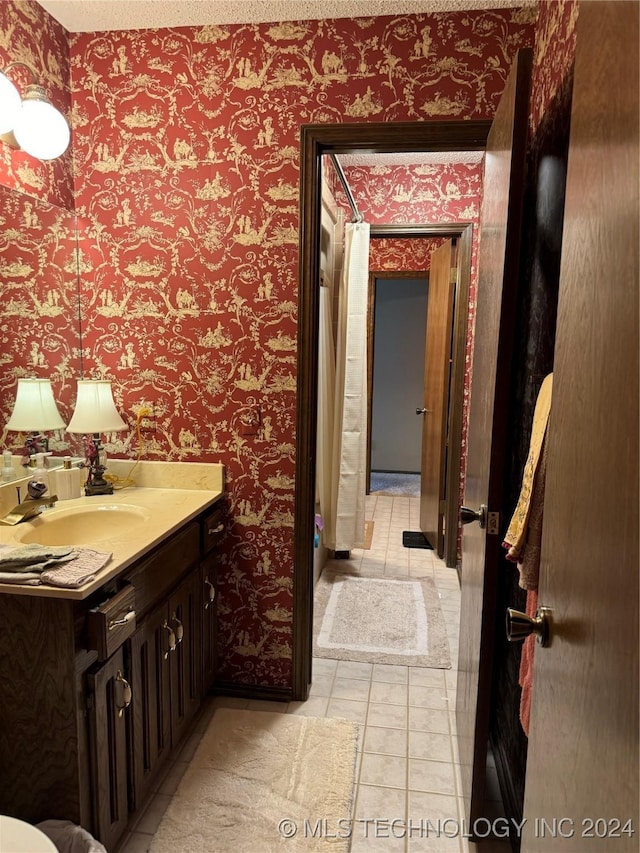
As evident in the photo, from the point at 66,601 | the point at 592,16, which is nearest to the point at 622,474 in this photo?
the point at 592,16

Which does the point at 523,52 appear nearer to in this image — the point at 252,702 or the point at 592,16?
the point at 592,16

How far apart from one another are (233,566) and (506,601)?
3.49 ft

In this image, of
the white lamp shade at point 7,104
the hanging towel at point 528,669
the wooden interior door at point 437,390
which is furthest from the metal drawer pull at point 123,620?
the wooden interior door at point 437,390

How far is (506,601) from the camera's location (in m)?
1.90

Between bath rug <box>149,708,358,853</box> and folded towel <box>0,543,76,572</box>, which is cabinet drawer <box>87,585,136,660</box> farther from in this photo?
bath rug <box>149,708,358,853</box>

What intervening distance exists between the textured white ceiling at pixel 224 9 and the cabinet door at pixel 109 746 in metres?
2.10

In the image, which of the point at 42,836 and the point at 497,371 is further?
the point at 497,371

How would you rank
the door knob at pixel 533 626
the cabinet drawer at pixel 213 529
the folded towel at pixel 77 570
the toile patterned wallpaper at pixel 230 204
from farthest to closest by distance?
the cabinet drawer at pixel 213 529 < the toile patterned wallpaper at pixel 230 204 < the folded towel at pixel 77 570 < the door knob at pixel 533 626

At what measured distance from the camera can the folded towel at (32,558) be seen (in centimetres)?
133

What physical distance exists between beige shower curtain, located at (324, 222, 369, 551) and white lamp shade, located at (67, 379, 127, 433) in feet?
5.38

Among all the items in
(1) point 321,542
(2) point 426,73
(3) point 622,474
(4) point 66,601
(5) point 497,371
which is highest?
(2) point 426,73

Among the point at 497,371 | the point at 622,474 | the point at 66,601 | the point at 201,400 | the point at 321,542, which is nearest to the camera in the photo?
the point at 622,474

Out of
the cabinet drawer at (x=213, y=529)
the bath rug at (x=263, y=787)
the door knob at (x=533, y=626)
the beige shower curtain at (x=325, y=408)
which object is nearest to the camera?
the door knob at (x=533, y=626)

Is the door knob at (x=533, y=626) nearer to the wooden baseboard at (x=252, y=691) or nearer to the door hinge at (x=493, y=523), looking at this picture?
the door hinge at (x=493, y=523)
